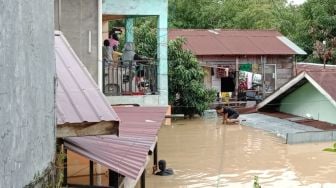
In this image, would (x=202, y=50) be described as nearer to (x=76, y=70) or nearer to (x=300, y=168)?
(x=300, y=168)

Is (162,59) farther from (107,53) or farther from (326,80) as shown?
(326,80)

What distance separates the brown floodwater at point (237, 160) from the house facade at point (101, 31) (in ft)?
6.38

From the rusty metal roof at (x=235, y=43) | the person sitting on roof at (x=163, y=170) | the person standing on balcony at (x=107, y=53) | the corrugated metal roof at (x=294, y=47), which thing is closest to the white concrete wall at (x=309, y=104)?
the rusty metal roof at (x=235, y=43)

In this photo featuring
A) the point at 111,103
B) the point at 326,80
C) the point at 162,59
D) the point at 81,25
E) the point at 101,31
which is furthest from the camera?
the point at 326,80

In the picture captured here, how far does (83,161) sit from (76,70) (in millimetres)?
3938

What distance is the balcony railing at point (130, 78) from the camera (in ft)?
43.3

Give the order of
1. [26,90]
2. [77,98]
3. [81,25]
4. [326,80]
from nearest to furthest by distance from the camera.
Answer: [26,90] → [77,98] → [81,25] → [326,80]

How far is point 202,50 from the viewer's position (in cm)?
2577

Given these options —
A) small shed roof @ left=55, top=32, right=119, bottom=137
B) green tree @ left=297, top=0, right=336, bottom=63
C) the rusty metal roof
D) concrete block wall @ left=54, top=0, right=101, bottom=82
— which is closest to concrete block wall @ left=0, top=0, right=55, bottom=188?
small shed roof @ left=55, top=32, right=119, bottom=137

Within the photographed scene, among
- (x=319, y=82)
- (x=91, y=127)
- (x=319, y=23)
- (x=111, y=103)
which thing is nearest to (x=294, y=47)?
(x=319, y=23)

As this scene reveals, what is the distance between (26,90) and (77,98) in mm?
1836

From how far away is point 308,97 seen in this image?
69.8 ft

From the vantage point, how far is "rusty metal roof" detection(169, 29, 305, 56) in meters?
26.0

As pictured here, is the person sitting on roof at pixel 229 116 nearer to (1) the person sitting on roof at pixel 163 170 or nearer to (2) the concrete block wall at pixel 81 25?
(1) the person sitting on roof at pixel 163 170
